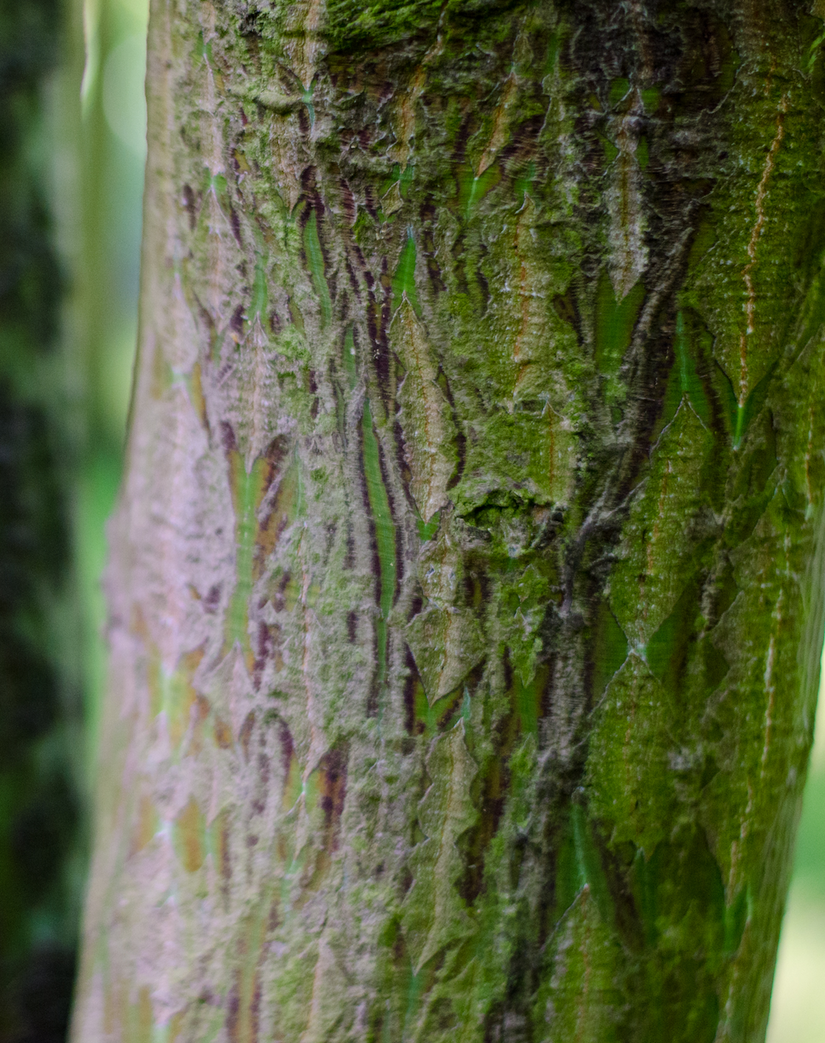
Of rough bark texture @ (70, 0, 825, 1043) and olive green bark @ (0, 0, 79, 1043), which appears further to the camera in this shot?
olive green bark @ (0, 0, 79, 1043)

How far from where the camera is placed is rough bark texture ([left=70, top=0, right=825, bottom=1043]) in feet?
1.32

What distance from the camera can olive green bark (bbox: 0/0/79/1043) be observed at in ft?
2.52

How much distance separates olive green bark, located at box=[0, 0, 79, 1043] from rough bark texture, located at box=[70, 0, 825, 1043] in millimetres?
330

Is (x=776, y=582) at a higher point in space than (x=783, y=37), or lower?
lower

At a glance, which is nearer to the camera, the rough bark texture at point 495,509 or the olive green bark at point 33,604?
the rough bark texture at point 495,509

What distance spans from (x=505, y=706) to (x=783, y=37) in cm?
36

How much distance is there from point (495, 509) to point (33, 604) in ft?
1.89

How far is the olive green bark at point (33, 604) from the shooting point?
77cm

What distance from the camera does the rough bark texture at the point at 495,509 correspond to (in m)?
0.40

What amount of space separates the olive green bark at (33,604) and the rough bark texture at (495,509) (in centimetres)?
33

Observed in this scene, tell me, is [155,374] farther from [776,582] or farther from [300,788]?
[776,582]

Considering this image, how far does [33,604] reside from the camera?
0.82m

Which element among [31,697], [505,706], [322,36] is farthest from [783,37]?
[31,697]

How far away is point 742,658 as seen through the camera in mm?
457
